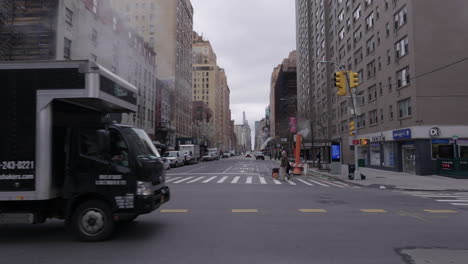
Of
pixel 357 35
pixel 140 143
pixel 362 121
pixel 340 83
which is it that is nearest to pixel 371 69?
pixel 362 121

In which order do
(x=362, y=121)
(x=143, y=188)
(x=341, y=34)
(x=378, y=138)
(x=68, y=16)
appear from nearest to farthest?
(x=143, y=188) < (x=68, y=16) < (x=378, y=138) < (x=362, y=121) < (x=341, y=34)

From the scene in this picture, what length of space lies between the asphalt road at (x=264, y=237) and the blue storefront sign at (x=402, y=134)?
51.7ft

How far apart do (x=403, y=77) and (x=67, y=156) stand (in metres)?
26.3

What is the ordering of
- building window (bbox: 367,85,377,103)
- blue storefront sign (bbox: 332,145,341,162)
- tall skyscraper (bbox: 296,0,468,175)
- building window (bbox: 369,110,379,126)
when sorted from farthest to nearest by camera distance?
building window (bbox: 367,85,377,103)
building window (bbox: 369,110,379,126)
blue storefront sign (bbox: 332,145,341,162)
tall skyscraper (bbox: 296,0,468,175)

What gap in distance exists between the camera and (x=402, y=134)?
24125 millimetres

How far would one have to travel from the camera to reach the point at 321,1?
2127 inches

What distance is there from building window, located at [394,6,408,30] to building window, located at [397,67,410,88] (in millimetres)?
3728

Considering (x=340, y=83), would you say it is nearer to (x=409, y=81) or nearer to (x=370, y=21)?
(x=409, y=81)

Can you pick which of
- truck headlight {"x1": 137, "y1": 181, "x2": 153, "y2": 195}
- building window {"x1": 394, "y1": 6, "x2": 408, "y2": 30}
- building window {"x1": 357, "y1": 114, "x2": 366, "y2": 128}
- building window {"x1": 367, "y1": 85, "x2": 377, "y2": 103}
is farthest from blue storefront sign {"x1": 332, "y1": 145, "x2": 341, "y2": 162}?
truck headlight {"x1": 137, "y1": 181, "x2": 153, "y2": 195}

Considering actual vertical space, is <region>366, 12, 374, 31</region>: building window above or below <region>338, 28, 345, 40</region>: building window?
below

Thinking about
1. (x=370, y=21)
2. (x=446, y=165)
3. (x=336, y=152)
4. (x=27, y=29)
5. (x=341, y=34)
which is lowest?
(x=446, y=165)

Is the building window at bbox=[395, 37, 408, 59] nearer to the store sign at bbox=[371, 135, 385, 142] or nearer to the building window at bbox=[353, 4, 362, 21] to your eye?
the store sign at bbox=[371, 135, 385, 142]

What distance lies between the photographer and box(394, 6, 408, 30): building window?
81.8ft

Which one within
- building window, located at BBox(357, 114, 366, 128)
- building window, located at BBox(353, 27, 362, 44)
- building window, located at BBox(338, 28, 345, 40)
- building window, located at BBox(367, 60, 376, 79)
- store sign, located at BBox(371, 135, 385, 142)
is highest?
building window, located at BBox(338, 28, 345, 40)
